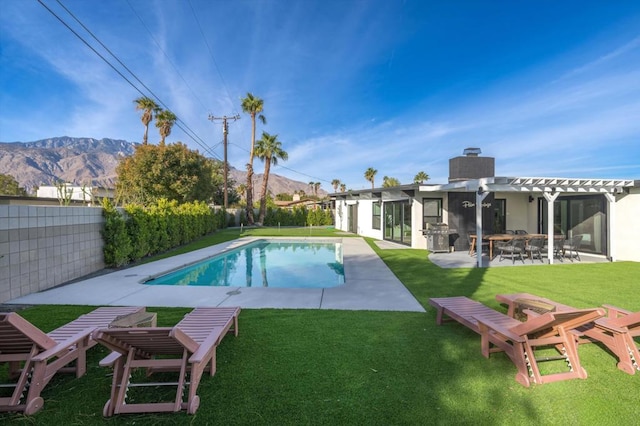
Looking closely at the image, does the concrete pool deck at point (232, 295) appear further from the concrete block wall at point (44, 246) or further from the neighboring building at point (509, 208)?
the neighboring building at point (509, 208)

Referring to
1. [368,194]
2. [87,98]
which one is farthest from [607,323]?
[87,98]

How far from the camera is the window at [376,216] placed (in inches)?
738

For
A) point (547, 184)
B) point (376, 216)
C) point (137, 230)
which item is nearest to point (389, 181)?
point (376, 216)

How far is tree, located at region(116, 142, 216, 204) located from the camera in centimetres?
2095

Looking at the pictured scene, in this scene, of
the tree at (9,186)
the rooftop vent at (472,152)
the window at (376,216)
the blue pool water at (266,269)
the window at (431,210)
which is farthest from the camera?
the tree at (9,186)

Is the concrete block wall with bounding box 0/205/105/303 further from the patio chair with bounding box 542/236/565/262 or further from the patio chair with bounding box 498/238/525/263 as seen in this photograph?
the patio chair with bounding box 542/236/565/262

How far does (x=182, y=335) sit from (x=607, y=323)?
14.8 ft

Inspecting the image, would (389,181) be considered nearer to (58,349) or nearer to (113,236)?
(113,236)

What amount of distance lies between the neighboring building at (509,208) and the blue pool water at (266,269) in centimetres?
402

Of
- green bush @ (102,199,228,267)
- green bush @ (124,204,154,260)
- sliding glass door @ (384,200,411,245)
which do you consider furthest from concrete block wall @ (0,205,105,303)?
sliding glass door @ (384,200,411,245)

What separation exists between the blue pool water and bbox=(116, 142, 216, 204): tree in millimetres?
9459

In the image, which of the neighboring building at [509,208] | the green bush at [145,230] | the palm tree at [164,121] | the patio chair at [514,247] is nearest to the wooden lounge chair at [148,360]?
the green bush at [145,230]

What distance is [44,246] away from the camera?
6504mm

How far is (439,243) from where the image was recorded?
12031 millimetres
